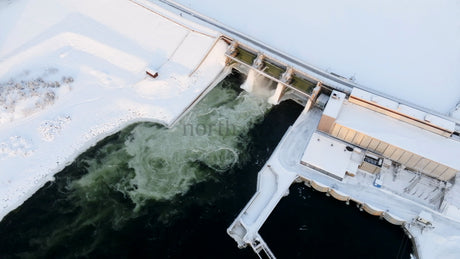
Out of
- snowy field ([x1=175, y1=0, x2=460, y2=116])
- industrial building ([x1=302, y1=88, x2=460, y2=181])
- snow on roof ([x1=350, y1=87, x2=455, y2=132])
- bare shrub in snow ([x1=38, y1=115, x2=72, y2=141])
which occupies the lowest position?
bare shrub in snow ([x1=38, y1=115, x2=72, y2=141])

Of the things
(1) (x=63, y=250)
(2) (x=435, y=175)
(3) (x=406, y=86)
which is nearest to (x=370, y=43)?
(3) (x=406, y=86)

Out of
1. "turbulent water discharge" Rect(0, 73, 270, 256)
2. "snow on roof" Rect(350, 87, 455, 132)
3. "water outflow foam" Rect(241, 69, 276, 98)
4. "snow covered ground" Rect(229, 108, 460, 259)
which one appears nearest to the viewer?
"snow covered ground" Rect(229, 108, 460, 259)

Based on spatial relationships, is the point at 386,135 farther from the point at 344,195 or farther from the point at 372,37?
the point at 372,37

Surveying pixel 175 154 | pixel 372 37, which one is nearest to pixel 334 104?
pixel 372 37

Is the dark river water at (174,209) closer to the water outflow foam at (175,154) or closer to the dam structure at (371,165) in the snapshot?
the water outflow foam at (175,154)

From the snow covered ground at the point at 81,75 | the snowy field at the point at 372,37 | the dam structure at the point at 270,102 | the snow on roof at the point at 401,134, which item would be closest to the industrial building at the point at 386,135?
the snow on roof at the point at 401,134

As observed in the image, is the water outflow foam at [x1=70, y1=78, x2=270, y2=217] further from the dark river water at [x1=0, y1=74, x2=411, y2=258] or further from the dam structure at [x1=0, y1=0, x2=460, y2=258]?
the dam structure at [x1=0, y1=0, x2=460, y2=258]

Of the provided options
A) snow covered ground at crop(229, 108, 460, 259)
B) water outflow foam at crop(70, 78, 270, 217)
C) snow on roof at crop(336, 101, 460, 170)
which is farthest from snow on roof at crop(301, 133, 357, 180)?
water outflow foam at crop(70, 78, 270, 217)

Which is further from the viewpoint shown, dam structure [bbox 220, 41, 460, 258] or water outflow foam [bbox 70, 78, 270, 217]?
water outflow foam [bbox 70, 78, 270, 217]
